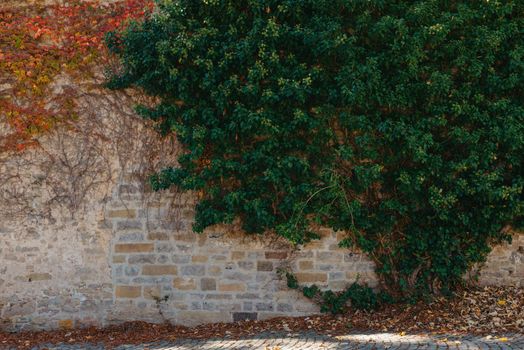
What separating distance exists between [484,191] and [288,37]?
282cm

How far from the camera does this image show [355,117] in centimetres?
657

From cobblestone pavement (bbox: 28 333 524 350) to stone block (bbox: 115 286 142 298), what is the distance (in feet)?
2.50

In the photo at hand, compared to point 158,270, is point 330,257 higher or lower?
higher

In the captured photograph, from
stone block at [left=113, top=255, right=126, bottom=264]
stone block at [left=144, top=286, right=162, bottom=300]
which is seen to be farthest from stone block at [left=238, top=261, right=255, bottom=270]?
stone block at [left=113, top=255, right=126, bottom=264]

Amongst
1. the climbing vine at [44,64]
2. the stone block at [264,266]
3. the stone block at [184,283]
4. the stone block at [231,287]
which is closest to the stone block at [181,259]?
the stone block at [184,283]

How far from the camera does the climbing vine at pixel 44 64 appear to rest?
286 inches

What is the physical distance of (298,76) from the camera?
21.7 ft

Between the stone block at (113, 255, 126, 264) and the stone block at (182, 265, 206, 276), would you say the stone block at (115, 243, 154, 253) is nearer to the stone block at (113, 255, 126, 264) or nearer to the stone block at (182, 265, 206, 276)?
the stone block at (113, 255, 126, 264)

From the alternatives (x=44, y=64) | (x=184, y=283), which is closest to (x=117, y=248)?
(x=184, y=283)

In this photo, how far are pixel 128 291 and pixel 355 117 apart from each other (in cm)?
350

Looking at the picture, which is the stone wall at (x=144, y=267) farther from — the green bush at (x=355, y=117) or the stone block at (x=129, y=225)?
the green bush at (x=355, y=117)

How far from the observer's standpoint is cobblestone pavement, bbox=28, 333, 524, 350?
5438 mm

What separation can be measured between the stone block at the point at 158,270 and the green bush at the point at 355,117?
77cm

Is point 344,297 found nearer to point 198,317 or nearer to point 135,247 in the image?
point 198,317
